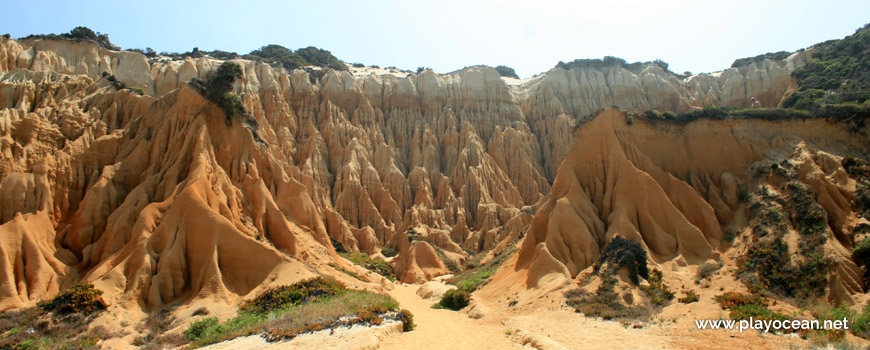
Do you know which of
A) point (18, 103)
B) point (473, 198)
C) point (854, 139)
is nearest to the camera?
point (854, 139)

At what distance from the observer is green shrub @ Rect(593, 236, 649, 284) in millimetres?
19172

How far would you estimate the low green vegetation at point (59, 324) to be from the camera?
46.8 ft

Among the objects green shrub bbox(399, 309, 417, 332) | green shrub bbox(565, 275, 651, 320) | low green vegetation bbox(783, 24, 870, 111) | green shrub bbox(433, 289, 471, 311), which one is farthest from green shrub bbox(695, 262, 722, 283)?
low green vegetation bbox(783, 24, 870, 111)

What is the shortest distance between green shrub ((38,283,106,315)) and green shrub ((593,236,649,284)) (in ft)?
64.6

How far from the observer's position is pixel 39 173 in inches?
897

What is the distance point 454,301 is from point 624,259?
791cm

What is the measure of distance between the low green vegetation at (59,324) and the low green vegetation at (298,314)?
3.31 m

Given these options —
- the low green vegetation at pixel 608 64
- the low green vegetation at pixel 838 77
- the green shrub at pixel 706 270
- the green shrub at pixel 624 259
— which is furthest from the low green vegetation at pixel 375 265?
the low green vegetation at pixel 608 64

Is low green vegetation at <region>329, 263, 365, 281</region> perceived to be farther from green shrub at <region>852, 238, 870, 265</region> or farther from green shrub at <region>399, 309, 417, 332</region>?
green shrub at <region>852, 238, 870, 265</region>

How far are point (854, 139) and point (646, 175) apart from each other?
37.1ft

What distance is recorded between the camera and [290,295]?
18422mm

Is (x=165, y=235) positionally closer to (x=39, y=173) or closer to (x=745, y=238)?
(x=39, y=173)

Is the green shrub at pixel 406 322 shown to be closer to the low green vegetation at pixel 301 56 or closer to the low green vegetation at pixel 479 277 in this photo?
Result: the low green vegetation at pixel 479 277

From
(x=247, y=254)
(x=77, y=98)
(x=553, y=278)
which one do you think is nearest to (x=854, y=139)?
(x=553, y=278)
